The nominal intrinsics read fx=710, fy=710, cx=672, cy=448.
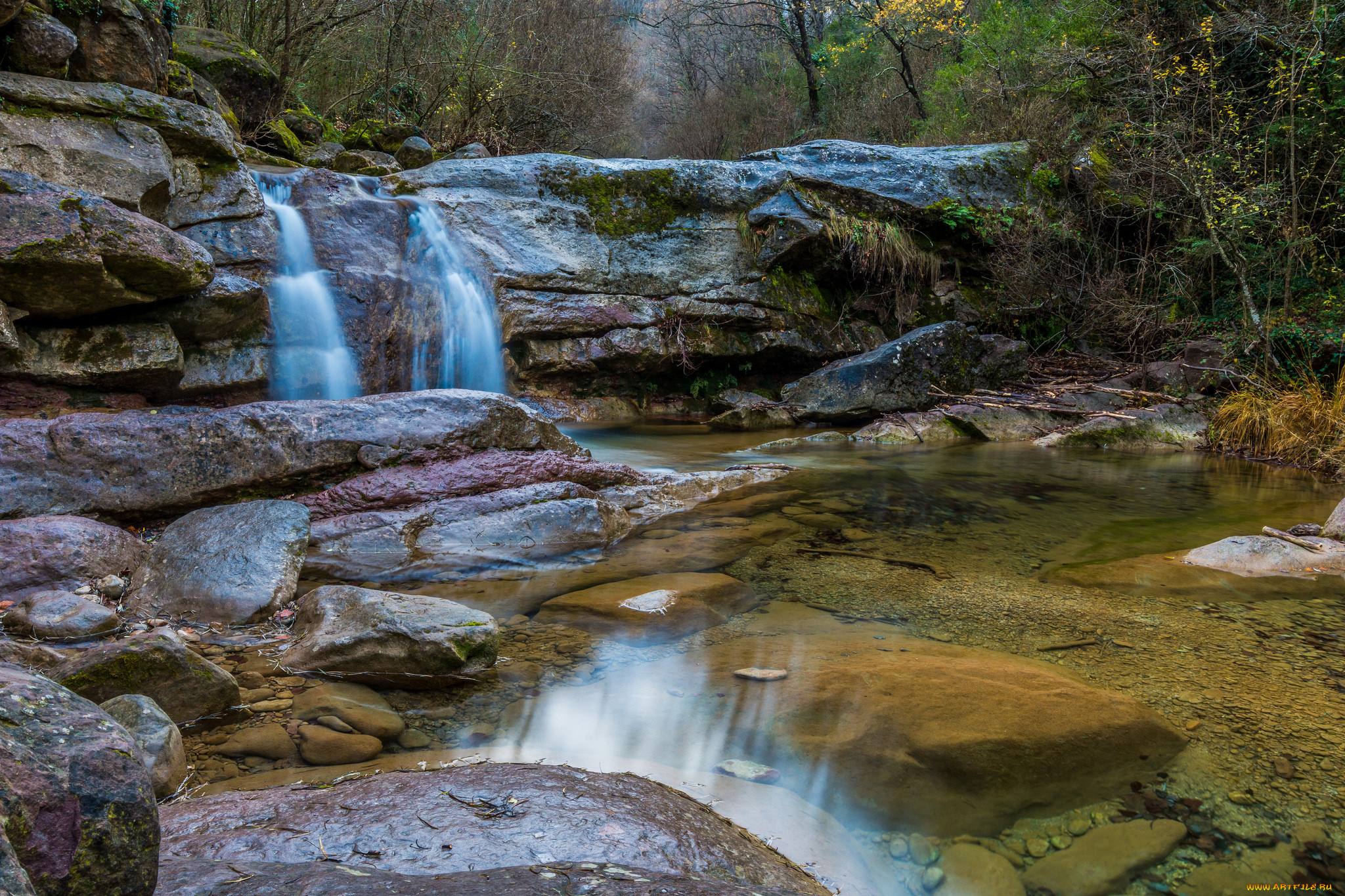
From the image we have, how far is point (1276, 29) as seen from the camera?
7.44 metres

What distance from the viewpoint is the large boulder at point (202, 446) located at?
3.30m

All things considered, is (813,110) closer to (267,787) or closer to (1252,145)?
(1252,145)

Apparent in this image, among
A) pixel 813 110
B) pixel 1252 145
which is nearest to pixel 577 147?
pixel 813 110

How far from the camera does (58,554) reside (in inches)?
116

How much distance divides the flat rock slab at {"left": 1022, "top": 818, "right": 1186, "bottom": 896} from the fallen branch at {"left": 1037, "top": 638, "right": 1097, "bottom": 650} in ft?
3.02

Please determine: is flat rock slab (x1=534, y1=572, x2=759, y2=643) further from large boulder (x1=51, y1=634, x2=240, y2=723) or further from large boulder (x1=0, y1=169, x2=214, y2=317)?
large boulder (x1=0, y1=169, x2=214, y2=317)

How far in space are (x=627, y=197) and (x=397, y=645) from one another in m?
8.27

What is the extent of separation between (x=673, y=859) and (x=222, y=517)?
286 centimetres

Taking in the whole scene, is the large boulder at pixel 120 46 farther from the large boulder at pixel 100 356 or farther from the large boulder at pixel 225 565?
the large boulder at pixel 225 565

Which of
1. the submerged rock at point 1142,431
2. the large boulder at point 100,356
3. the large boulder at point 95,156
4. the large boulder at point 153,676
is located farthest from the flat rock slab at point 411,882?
the submerged rock at point 1142,431

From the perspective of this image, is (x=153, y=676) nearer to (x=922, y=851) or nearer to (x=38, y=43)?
(x=922, y=851)

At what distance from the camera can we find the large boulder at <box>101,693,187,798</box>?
5.40 ft

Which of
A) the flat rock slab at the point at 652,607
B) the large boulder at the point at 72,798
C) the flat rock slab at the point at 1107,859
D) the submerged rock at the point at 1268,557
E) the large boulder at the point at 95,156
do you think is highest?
the large boulder at the point at 95,156

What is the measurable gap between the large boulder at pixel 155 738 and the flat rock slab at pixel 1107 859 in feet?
6.33
